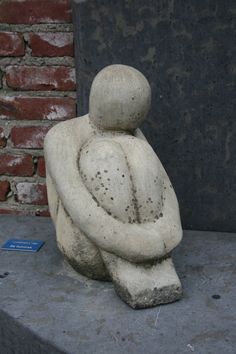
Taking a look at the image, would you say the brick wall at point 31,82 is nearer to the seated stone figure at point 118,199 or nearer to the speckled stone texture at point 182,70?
the speckled stone texture at point 182,70

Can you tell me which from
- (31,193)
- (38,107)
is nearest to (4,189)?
(31,193)

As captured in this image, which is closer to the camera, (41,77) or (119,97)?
(119,97)

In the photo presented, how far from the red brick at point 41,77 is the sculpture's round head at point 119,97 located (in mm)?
326

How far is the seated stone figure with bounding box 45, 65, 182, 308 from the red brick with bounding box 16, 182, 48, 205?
1.31 feet

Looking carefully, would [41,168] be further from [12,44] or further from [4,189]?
[12,44]

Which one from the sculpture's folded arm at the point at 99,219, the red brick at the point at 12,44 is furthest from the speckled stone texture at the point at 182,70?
the sculpture's folded arm at the point at 99,219

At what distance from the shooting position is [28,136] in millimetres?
1463

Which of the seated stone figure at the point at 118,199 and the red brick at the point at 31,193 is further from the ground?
the seated stone figure at the point at 118,199

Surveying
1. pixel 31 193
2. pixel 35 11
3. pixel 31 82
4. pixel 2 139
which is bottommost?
pixel 31 193

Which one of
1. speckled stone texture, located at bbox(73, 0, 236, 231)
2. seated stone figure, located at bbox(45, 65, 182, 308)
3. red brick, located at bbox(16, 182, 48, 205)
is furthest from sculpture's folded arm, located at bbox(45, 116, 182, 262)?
red brick, located at bbox(16, 182, 48, 205)

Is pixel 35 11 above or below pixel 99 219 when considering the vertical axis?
above

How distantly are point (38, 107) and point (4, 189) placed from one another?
Result: 25 centimetres

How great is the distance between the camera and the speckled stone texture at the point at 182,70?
1.29 meters

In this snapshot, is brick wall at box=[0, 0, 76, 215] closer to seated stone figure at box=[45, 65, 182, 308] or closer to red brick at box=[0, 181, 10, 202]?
red brick at box=[0, 181, 10, 202]
